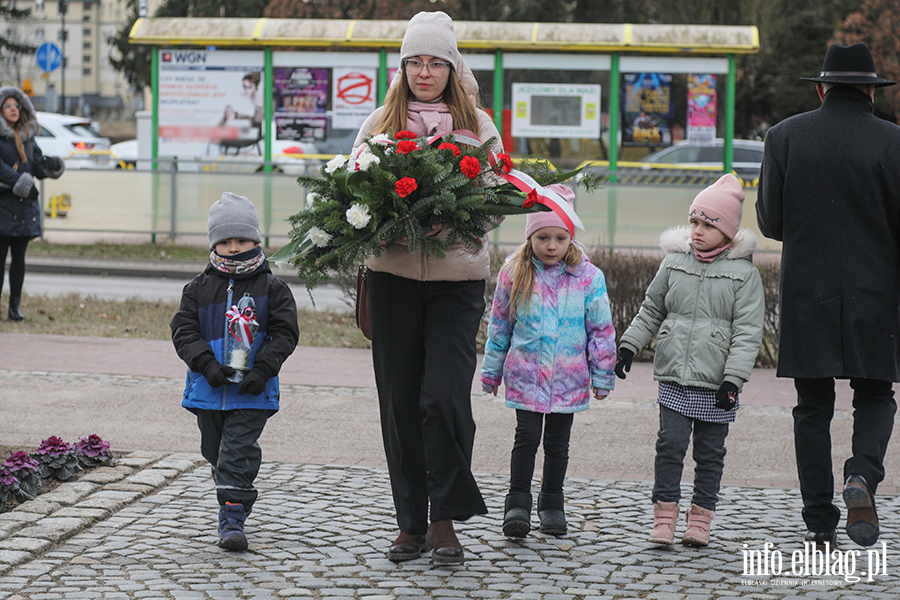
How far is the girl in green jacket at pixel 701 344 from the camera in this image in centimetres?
444

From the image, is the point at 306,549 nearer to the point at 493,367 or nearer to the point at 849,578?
the point at 493,367

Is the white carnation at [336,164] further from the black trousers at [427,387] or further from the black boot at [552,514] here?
the black boot at [552,514]

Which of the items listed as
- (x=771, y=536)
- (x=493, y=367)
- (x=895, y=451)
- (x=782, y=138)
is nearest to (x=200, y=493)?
(x=493, y=367)

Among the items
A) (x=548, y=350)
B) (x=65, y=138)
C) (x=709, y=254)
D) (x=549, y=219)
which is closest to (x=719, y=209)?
(x=709, y=254)

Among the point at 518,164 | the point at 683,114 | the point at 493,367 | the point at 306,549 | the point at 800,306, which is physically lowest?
the point at 306,549

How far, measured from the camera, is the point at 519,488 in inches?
180

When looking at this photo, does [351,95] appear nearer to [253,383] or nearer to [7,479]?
[7,479]

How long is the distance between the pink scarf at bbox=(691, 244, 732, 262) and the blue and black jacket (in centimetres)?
162

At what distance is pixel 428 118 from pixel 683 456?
1653 millimetres

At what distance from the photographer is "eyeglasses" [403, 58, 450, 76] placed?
4.20 m

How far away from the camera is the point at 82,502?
4.81 metres

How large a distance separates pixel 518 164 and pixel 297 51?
13.5 m

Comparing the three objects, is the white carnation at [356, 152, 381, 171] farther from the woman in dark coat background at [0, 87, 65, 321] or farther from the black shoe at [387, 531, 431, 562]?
the woman in dark coat background at [0, 87, 65, 321]

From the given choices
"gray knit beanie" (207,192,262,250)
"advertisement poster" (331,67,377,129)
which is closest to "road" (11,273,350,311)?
"advertisement poster" (331,67,377,129)
